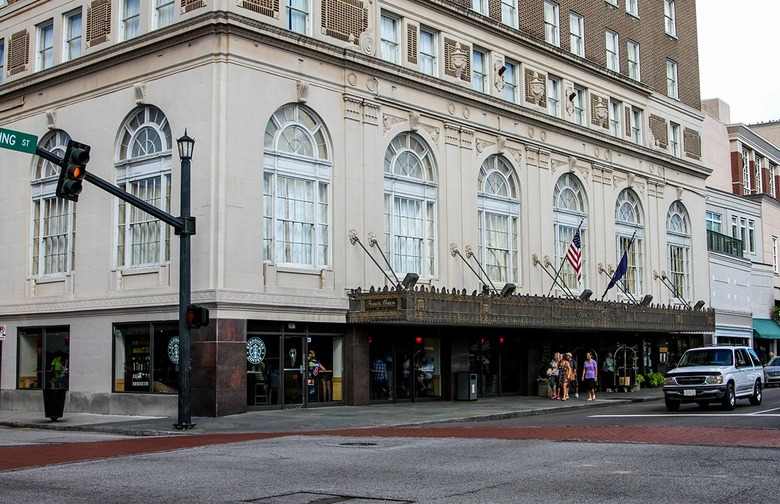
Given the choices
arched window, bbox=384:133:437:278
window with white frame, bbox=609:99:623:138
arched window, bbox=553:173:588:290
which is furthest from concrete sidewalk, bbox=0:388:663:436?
window with white frame, bbox=609:99:623:138

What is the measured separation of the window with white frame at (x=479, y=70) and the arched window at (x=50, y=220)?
52.0 ft

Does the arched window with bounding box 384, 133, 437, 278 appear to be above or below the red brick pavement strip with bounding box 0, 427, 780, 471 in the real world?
above

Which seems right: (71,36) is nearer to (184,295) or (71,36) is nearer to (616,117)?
(184,295)

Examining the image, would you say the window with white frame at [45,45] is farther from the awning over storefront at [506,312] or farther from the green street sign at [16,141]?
the green street sign at [16,141]

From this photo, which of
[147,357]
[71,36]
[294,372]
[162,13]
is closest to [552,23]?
[162,13]

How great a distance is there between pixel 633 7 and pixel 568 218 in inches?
561

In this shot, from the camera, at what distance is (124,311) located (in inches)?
1212

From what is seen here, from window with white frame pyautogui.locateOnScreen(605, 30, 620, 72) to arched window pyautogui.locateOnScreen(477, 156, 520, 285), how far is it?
1169 centimetres

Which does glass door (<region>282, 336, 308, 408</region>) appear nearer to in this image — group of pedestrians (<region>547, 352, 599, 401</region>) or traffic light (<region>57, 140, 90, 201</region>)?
group of pedestrians (<region>547, 352, 599, 401</region>)

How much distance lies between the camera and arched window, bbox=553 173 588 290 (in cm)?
4284

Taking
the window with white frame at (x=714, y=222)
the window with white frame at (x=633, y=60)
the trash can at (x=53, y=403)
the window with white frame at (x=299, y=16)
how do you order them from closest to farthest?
the trash can at (x=53, y=403), the window with white frame at (x=299, y=16), the window with white frame at (x=633, y=60), the window with white frame at (x=714, y=222)

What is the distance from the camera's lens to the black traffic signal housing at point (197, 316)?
23.6 metres

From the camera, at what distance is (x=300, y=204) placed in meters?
31.3

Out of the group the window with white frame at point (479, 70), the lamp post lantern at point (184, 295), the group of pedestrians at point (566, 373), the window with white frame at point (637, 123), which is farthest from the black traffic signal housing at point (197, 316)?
the window with white frame at point (637, 123)
